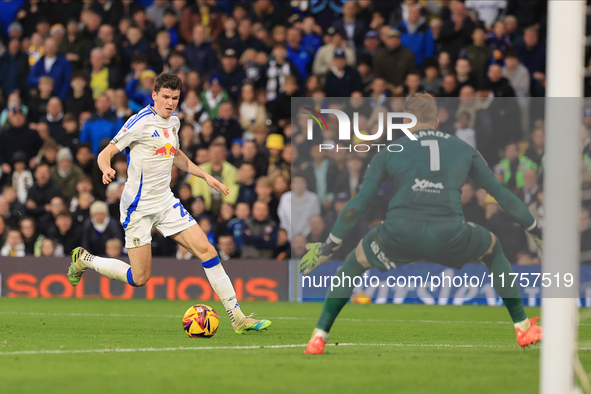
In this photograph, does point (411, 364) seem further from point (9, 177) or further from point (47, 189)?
point (9, 177)

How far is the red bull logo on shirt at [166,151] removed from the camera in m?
8.70

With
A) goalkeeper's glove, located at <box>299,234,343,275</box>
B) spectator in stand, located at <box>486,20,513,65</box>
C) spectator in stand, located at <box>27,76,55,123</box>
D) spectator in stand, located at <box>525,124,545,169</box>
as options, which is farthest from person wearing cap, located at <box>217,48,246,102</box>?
goalkeeper's glove, located at <box>299,234,343,275</box>

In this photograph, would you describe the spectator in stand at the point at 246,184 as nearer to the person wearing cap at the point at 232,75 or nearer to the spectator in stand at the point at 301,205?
the spectator in stand at the point at 301,205

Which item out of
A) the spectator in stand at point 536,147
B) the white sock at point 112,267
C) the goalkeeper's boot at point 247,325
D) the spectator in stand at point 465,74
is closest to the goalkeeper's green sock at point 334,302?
the goalkeeper's boot at point 247,325

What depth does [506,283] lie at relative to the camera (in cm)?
703

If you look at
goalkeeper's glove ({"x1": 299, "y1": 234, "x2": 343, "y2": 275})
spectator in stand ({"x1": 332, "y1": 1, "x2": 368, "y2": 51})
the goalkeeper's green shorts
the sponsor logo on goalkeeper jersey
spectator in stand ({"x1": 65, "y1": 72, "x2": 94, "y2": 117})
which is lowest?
goalkeeper's glove ({"x1": 299, "y1": 234, "x2": 343, "y2": 275})

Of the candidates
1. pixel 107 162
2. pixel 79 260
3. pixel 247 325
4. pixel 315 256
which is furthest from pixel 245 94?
pixel 315 256

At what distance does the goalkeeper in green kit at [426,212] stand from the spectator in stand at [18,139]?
409 inches

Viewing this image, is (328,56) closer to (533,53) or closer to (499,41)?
(499,41)

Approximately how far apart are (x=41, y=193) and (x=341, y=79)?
558cm

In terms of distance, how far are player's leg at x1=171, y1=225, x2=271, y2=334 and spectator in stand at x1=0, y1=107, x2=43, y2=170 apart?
827 cm

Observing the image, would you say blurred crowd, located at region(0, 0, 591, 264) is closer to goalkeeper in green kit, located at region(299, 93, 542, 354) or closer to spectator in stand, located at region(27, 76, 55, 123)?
spectator in stand, located at region(27, 76, 55, 123)

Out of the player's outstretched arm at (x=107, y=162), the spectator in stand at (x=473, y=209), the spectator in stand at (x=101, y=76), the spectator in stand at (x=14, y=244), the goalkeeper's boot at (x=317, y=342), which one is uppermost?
the spectator in stand at (x=101, y=76)

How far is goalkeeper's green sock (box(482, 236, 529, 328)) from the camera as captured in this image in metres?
7.09
